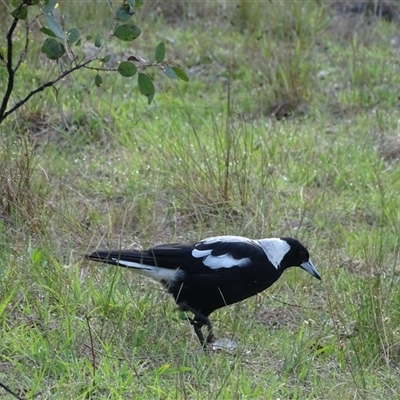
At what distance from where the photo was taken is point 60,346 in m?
3.77

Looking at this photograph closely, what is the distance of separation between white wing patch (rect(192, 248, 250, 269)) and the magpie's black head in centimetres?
31

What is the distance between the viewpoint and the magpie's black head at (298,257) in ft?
15.0

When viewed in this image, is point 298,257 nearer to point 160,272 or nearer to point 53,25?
point 160,272

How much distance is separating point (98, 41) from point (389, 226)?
3077 millimetres

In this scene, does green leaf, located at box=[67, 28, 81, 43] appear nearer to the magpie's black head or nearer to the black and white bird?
the black and white bird

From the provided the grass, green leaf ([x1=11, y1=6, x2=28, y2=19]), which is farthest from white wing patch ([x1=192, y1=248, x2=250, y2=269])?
green leaf ([x1=11, y1=6, x2=28, y2=19])

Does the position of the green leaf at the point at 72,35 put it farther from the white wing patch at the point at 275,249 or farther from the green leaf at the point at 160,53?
the white wing patch at the point at 275,249

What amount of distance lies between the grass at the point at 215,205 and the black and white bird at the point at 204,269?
3.8 inches

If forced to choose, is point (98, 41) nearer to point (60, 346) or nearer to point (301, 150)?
point (60, 346)

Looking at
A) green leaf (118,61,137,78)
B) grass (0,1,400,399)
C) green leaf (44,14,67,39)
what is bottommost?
grass (0,1,400,399)

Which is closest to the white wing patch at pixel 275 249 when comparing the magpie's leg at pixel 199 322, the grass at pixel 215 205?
the grass at pixel 215 205

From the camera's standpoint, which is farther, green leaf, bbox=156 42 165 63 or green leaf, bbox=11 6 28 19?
green leaf, bbox=156 42 165 63

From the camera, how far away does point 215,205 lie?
218 inches

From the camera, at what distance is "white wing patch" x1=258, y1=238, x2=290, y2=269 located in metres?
4.47
